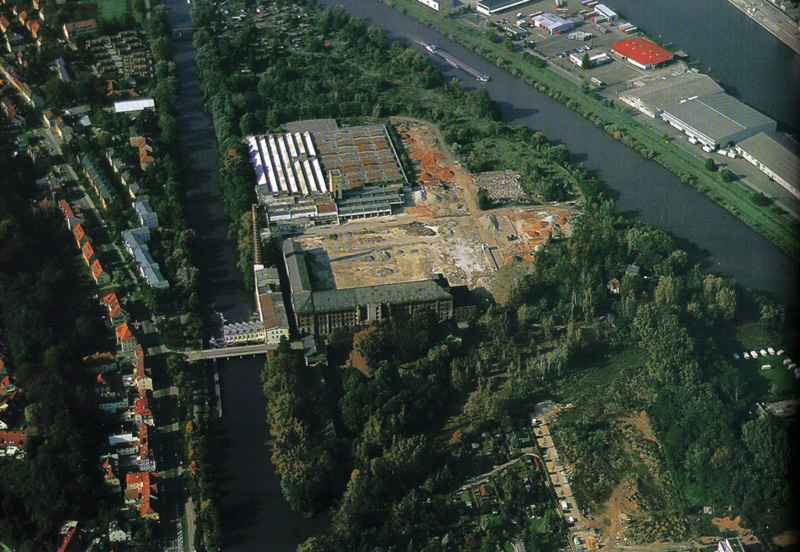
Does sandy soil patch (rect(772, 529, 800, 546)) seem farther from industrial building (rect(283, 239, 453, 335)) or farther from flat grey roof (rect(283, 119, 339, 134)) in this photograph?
flat grey roof (rect(283, 119, 339, 134))

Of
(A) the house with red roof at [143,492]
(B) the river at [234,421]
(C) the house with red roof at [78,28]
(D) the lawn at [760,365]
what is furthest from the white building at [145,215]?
(D) the lawn at [760,365]

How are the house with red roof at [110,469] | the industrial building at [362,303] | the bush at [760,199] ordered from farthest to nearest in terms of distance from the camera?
the bush at [760,199], the industrial building at [362,303], the house with red roof at [110,469]

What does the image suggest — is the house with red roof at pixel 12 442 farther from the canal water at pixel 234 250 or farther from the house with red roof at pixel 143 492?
the canal water at pixel 234 250

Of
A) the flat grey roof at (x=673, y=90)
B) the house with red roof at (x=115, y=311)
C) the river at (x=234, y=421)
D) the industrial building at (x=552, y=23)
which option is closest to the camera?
the river at (x=234, y=421)

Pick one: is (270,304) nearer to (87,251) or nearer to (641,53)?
(87,251)

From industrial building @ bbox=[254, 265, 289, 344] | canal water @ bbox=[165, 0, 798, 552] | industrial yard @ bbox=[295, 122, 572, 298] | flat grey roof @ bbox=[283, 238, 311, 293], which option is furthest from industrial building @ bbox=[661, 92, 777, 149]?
industrial building @ bbox=[254, 265, 289, 344]

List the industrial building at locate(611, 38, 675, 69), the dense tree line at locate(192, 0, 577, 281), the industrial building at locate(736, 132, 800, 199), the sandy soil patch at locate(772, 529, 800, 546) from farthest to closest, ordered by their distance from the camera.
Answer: the industrial building at locate(611, 38, 675, 69), the dense tree line at locate(192, 0, 577, 281), the industrial building at locate(736, 132, 800, 199), the sandy soil patch at locate(772, 529, 800, 546)

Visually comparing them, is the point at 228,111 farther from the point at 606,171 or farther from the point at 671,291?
the point at 671,291
